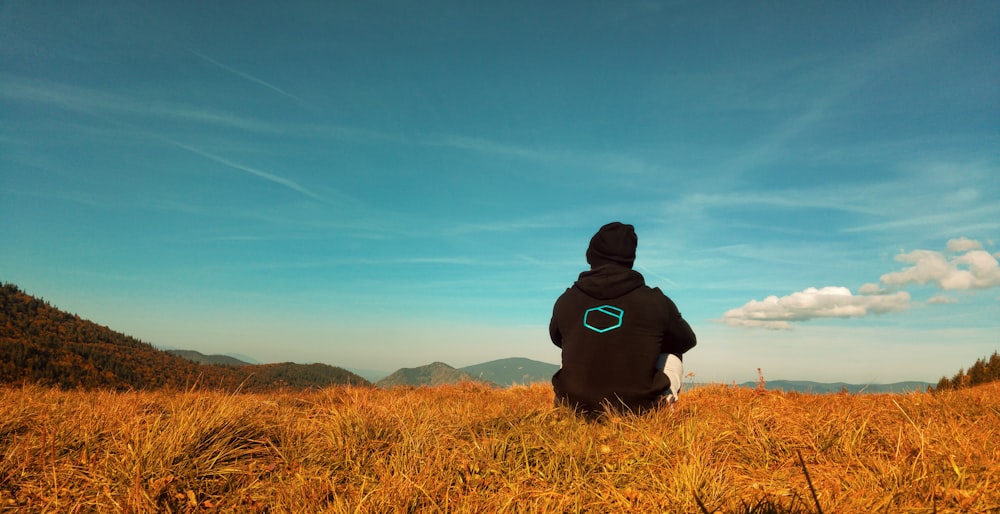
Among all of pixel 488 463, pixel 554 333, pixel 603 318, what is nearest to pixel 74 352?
pixel 554 333

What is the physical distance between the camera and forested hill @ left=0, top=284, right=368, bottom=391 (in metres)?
82.4

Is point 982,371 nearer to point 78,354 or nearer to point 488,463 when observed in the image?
point 488,463

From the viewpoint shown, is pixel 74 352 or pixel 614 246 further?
pixel 74 352

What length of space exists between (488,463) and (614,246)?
3.28 metres

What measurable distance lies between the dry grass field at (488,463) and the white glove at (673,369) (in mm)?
725

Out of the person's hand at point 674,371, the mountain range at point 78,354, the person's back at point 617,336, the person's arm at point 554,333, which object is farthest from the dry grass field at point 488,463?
the mountain range at point 78,354

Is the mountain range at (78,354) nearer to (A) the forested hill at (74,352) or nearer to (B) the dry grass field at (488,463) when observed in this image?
(A) the forested hill at (74,352)

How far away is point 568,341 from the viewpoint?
253 inches

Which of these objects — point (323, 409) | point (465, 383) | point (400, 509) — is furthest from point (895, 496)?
point (465, 383)

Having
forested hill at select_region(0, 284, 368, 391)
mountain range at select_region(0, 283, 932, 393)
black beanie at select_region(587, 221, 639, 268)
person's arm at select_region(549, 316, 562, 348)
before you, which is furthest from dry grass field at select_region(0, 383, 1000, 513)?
forested hill at select_region(0, 284, 368, 391)

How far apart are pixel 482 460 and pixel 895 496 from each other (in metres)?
3.00

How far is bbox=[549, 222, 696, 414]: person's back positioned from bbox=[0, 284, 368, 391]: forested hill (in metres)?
60.5

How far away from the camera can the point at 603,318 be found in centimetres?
613

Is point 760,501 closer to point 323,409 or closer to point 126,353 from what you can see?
point 323,409
